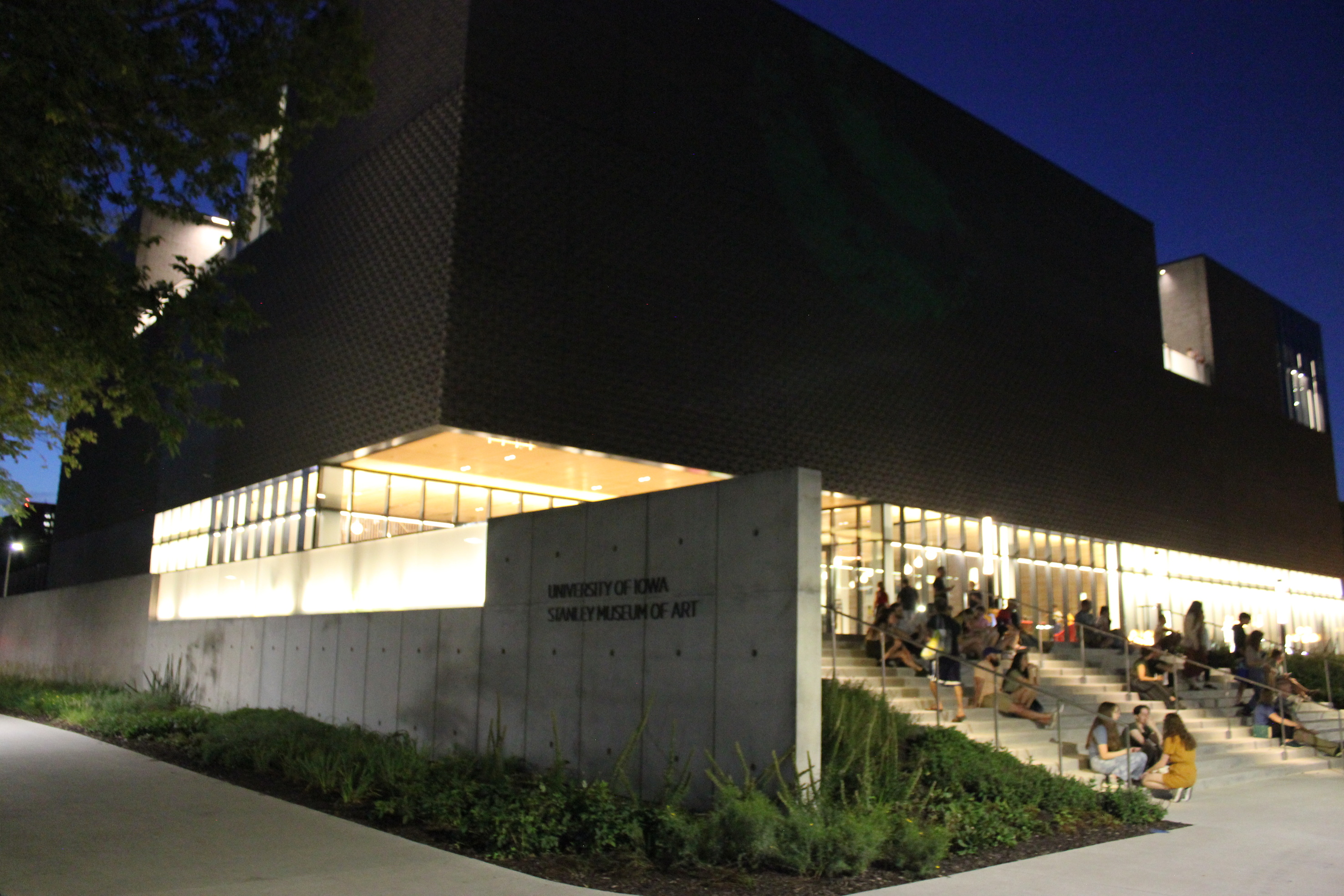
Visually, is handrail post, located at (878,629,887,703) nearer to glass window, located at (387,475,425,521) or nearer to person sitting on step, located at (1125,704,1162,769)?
person sitting on step, located at (1125,704,1162,769)

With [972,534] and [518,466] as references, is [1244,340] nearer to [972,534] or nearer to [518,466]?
[972,534]

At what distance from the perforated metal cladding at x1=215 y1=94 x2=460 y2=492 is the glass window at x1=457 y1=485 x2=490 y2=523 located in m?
3.49

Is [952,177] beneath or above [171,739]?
above

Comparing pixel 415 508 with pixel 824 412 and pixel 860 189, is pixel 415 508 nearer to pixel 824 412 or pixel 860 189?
pixel 824 412

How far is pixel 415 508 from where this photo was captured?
80.4 feet

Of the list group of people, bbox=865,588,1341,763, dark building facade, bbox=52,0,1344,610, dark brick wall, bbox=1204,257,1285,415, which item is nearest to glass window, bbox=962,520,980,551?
dark building facade, bbox=52,0,1344,610

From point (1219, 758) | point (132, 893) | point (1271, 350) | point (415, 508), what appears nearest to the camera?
point (132, 893)

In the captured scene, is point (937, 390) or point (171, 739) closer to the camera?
point (171, 739)

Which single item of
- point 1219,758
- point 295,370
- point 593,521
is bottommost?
point 1219,758

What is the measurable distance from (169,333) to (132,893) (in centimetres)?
851

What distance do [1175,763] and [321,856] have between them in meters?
9.99

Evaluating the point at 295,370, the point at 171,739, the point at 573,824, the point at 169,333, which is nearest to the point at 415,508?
the point at 295,370

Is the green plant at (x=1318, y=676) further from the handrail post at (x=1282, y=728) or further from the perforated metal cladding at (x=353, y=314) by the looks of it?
the perforated metal cladding at (x=353, y=314)

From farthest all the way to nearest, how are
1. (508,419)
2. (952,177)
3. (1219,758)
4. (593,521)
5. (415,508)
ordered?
(952,177)
(415,508)
(508,419)
(1219,758)
(593,521)
